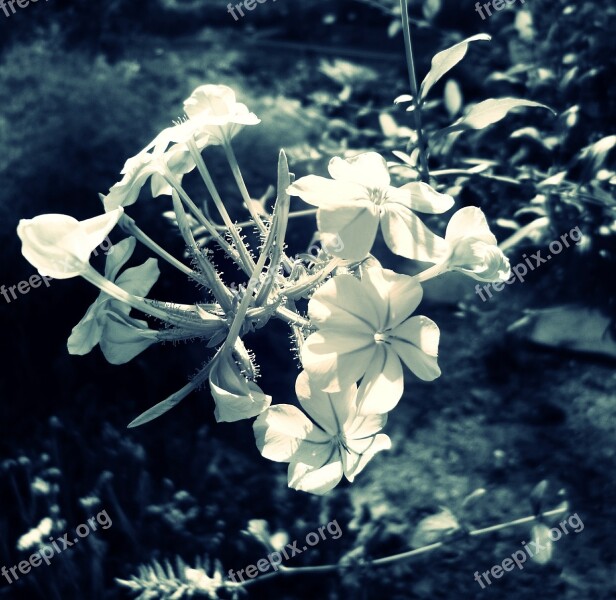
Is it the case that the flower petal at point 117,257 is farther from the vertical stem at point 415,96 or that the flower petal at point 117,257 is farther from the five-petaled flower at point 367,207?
the vertical stem at point 415,96

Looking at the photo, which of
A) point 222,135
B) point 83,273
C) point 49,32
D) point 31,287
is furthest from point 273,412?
point 49,32

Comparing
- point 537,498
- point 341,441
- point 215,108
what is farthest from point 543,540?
point 215,108

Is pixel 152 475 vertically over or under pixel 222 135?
under

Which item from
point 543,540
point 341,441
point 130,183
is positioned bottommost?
point 543,540

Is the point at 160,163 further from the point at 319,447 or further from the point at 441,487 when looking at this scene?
the point at 441,487

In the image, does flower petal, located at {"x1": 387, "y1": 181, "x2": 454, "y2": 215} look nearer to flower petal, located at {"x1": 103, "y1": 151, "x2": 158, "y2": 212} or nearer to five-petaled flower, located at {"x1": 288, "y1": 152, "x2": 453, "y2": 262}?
five-petaled flower, located at {"x1": 288, "y1": 152, "x2": 453, "y2": 262}

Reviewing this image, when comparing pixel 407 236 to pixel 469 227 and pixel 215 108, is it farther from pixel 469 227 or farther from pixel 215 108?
pixel 215 108
